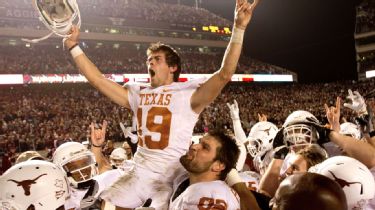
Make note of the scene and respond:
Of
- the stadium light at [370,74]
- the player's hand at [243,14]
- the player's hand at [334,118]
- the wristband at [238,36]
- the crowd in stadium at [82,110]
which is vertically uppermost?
the player's hand at [243,14]

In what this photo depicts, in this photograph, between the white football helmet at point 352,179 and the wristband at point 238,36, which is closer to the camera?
the white football helmet at point 352,179

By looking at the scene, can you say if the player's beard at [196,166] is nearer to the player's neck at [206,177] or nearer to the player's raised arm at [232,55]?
the player's neck at [206,177]

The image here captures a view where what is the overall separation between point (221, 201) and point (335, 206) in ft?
3.62

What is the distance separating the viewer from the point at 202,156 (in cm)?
295

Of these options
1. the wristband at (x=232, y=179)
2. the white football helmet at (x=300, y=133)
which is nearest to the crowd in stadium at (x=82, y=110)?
the white football helmet at (x=300, y=133)

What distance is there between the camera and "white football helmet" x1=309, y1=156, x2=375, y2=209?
8.20ft

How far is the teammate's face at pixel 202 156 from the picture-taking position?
2.90 metres

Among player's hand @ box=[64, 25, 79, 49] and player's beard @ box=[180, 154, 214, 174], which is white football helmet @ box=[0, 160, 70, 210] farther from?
player's hand @ box=[64, 25, 79, 49]

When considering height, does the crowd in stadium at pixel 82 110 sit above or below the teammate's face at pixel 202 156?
below

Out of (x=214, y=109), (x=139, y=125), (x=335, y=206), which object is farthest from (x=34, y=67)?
(x=335, y=206)

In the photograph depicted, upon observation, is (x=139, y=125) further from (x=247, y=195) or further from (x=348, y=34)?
(x=348, y=34)

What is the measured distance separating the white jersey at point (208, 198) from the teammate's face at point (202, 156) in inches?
7.9

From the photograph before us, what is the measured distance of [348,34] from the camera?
4584cm

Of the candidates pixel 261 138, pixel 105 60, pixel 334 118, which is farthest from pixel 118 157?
pixel 105 60
